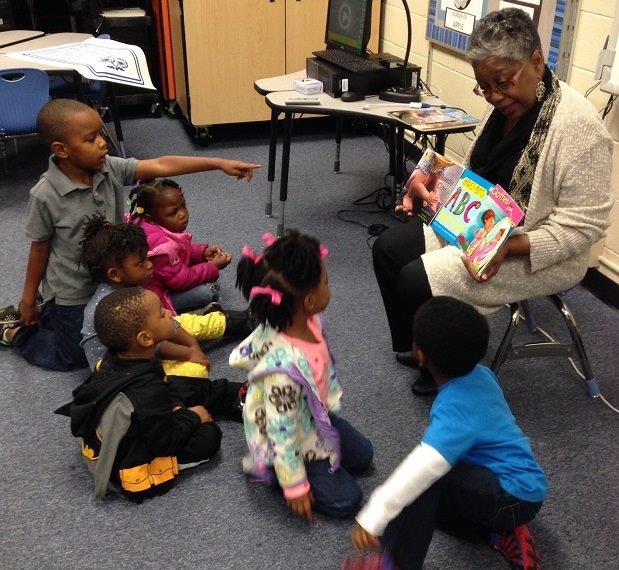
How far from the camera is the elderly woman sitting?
176 centimetres

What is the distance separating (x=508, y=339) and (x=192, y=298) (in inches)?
45.5

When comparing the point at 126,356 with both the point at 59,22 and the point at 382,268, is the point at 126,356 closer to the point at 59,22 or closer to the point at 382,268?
the point at 382,268

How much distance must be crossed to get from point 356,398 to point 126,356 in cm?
74

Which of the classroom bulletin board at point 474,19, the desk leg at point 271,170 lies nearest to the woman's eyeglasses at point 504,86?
the classroom bulletin board at point 474,19

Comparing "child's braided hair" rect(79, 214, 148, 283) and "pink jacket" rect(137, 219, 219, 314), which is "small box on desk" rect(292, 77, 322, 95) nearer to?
"pink jacket" rect(137, 219, 219, 314)

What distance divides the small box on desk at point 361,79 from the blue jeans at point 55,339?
5.12ft

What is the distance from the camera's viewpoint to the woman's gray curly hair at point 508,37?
5.75 feet

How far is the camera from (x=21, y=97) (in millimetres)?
3412

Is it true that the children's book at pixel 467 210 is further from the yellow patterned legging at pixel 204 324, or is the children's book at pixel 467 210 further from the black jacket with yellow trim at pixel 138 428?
the black jacket with yellow trim at pixel 138 428

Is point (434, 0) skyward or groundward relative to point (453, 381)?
skyward

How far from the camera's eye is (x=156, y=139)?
15.3ft

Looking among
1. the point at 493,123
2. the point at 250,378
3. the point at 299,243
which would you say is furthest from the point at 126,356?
the point at 493,123

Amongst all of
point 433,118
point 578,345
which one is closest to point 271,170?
point 433,118

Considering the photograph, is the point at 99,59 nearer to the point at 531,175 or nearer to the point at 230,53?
the point at 230,53
